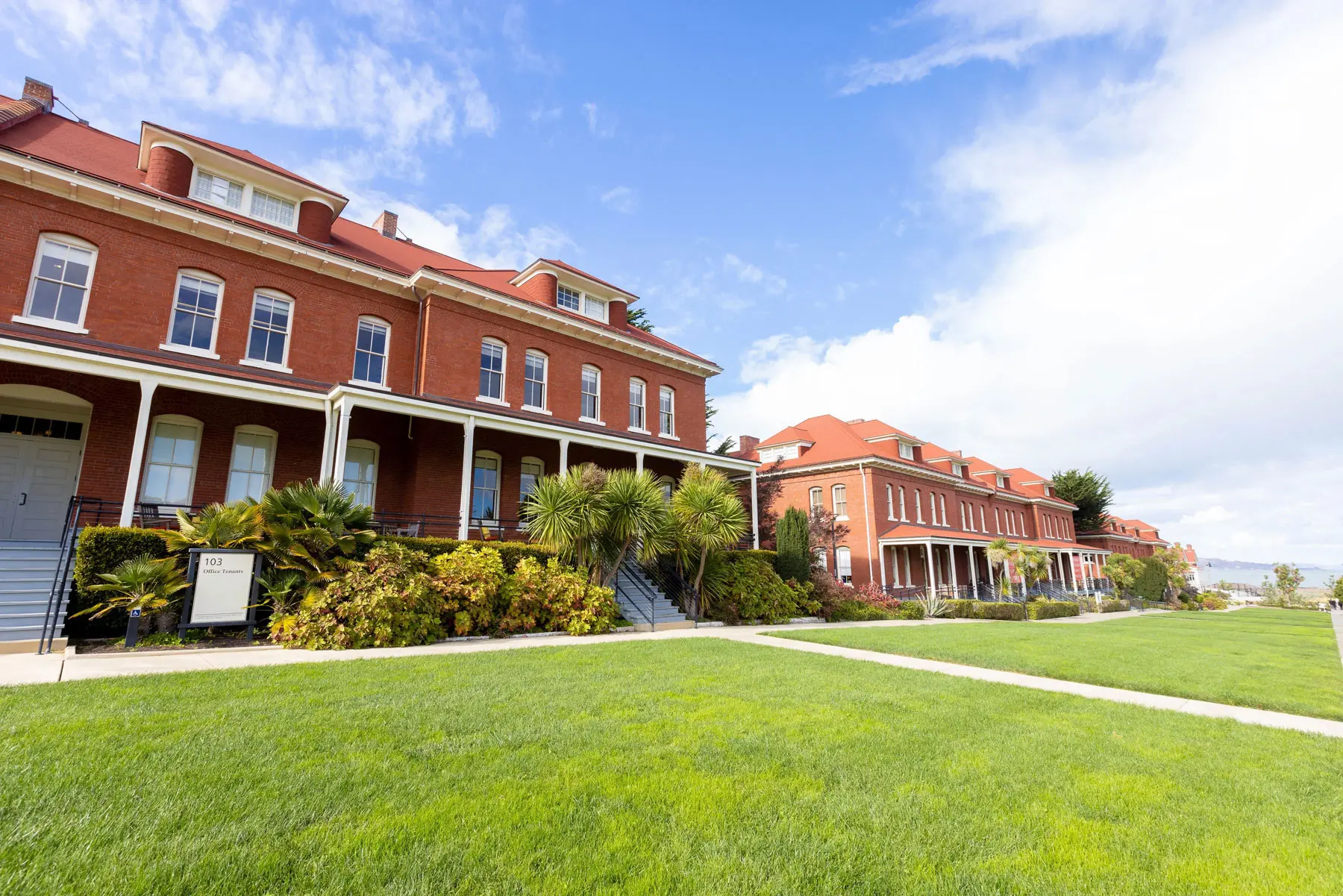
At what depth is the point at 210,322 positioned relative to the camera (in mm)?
15125

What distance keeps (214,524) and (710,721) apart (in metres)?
9.46

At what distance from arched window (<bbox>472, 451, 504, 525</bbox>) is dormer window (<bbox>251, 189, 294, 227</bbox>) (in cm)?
845

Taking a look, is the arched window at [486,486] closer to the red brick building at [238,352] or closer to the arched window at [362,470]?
the red brick building at [238,352]

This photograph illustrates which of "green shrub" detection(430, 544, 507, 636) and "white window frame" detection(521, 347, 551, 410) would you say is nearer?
"green shrub" detection(430, 544, 507, 636)

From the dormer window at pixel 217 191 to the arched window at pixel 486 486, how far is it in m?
9.33

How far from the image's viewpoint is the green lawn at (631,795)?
276 centimetres

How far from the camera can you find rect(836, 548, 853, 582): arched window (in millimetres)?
31266

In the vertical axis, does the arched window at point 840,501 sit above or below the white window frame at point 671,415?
below

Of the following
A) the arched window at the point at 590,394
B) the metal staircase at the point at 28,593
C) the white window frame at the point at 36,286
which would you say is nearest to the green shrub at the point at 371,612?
the metal staircase at the point at 28,593

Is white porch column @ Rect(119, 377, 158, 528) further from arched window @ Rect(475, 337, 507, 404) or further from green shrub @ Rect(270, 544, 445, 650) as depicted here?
arched window @ Rect(475, 337, 507, 404)

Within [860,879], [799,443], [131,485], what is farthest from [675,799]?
[799,443]

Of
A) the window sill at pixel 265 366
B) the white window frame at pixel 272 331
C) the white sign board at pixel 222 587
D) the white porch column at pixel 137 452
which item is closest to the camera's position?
the white sign board at pixel 222 587

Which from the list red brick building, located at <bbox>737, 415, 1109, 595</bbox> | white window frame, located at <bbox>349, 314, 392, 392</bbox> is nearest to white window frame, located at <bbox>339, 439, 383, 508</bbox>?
white window frame, located at <bbox>349, 314, 392, 392</bbox>

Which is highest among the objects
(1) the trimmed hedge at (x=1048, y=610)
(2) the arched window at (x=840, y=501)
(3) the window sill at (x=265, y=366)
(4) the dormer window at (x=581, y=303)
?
(4) the dormer window at (x=581, y=303)
